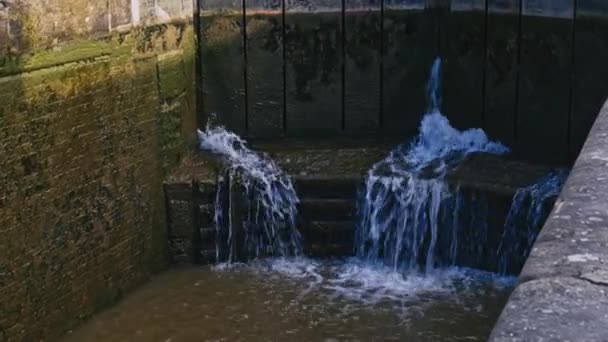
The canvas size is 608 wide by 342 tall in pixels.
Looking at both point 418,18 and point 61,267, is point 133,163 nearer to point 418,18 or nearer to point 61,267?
point 61,267

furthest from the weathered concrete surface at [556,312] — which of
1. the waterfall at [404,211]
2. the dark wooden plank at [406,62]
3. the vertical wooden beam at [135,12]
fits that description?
the dark wooden plank at [406,62]

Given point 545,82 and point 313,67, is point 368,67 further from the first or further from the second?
point 545,82

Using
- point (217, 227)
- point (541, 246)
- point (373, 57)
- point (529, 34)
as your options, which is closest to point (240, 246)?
point (217, 227)

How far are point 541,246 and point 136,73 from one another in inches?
148

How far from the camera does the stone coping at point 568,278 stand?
1623 mm

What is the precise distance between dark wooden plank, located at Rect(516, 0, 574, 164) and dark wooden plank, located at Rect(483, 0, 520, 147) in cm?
5

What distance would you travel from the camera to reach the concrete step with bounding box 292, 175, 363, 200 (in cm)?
560

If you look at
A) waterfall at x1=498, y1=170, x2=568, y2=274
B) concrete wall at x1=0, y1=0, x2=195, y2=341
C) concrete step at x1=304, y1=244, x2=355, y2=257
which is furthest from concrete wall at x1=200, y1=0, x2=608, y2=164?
concrete step at x1=304, y1=244, x2=355, y2=257

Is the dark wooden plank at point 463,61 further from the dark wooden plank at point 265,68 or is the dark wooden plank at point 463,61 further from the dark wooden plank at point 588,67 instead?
the dark wooden plank at point 265,68

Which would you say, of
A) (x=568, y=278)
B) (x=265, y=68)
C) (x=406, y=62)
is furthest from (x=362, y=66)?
(x=568, y=278)

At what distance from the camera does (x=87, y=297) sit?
500cm

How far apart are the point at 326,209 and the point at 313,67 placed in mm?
1122

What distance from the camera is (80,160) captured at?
192 inches

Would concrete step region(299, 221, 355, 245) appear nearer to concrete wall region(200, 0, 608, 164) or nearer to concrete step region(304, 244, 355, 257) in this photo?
concrete step region(304, 244, 355, 257)
